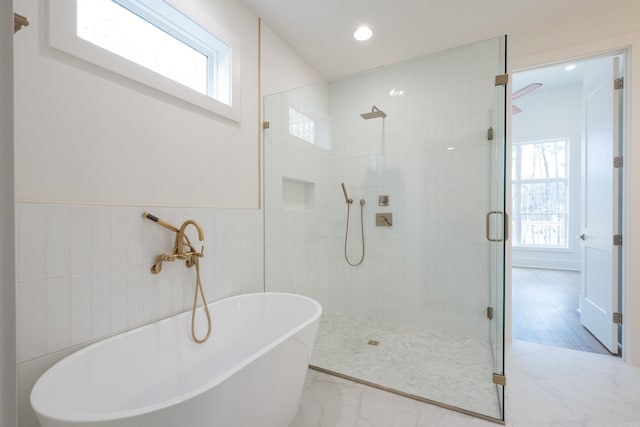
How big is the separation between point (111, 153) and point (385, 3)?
2.08 m

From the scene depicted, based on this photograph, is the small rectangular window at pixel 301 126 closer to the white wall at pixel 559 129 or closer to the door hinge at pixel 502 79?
the door hinge at pixel 502 79

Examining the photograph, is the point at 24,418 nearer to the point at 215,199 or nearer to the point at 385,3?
the point at 215,199

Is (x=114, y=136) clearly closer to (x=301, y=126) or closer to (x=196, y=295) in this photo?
(x=196, y=295)

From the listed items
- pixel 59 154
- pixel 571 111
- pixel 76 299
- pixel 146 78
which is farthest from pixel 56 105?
pixel 571 111

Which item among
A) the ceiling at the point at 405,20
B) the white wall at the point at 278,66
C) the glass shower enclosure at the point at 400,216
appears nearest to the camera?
the glass shower enclosure at the point at 400,216

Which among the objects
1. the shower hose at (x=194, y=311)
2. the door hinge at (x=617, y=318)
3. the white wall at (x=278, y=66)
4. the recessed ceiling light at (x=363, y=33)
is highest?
the recessed ceiling light at (x=363, y=33)

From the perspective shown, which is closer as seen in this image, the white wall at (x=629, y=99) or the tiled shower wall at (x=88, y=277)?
the tiled shower wall at (x=88, y=277)

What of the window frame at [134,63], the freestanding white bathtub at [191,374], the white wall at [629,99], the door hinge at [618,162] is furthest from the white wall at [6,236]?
the door hinge at [618,162]

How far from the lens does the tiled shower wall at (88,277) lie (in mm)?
1095

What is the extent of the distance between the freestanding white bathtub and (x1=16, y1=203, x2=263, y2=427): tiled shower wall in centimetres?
12

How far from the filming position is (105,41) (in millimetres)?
1446

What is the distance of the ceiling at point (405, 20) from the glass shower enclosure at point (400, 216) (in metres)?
0.37

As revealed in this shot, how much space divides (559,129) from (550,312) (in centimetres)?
403

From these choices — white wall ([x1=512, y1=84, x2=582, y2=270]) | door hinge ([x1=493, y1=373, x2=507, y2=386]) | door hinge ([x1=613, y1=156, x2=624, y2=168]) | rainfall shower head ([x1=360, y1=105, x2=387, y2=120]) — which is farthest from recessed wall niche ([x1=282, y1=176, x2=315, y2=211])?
white wall ([x1=512, y1=84, x2=582, y2=270])
